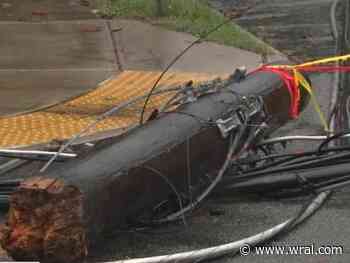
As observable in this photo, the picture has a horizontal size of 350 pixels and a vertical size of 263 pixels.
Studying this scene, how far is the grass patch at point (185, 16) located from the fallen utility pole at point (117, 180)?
5.82 m

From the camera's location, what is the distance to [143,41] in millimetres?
11602

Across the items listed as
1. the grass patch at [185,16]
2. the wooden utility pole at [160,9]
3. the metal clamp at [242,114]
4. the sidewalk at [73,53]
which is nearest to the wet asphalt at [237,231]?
the metal clamp at [242,114]

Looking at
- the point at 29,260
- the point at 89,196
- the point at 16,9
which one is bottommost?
the point at 16,9

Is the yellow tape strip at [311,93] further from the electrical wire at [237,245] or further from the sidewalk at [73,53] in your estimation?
the sidewalk at [73,53]

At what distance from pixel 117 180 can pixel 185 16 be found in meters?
8.68

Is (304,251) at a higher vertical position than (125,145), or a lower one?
lower

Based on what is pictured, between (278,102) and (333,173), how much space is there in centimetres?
105

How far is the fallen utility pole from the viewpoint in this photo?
14.6 feet

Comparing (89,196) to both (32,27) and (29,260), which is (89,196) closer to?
(29,260)

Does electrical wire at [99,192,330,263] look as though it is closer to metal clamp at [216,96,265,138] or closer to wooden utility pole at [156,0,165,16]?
metal clamp at [216,96,265,138]

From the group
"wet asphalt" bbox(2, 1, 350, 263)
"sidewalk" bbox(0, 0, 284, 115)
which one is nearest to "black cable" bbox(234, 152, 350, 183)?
"wet asphalt" bbox(2, 1, 350, 263)

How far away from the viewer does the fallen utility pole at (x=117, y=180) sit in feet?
14.6

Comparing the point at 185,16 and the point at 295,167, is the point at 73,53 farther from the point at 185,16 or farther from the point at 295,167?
the point at 295,167

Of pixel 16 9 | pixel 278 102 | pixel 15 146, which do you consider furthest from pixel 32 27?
pixel 278 102
